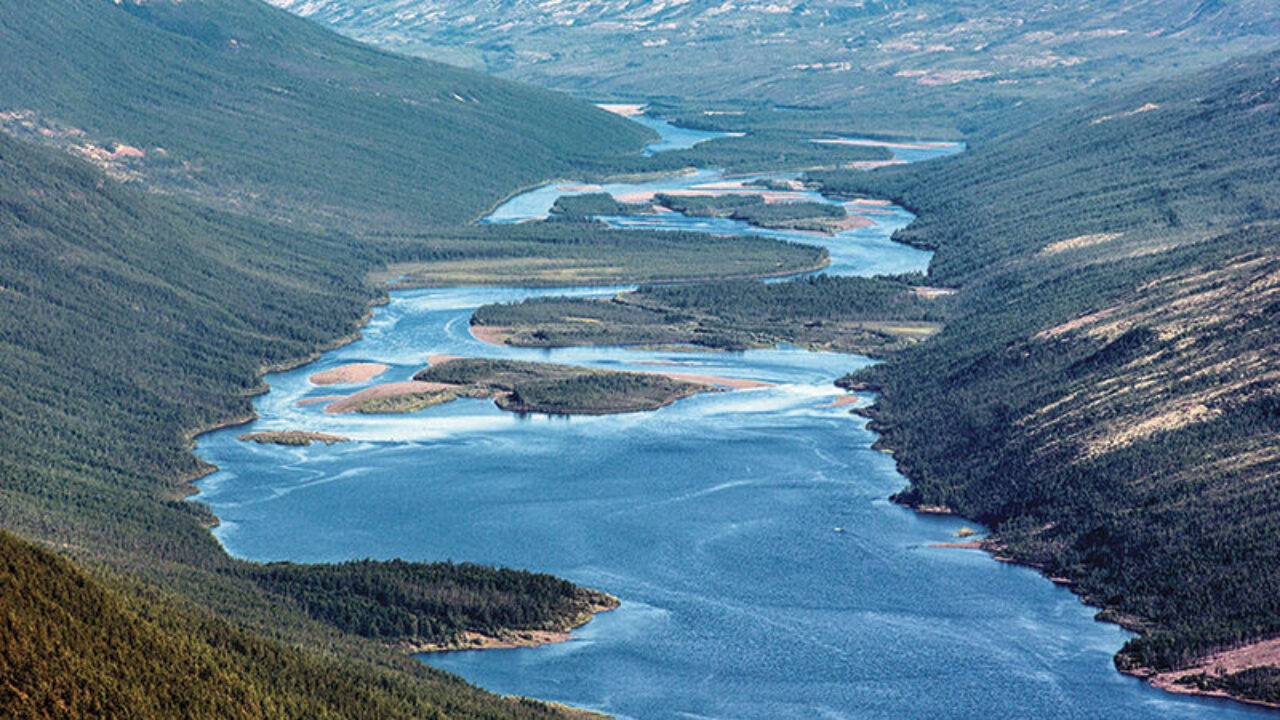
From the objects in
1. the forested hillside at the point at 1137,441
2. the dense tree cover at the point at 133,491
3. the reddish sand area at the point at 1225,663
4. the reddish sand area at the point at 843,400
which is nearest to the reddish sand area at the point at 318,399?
the dense tree cover at the point at 133,491

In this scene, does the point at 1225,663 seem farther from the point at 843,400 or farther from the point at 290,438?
the point at 290,438


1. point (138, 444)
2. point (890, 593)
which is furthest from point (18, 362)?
point (890, 593)

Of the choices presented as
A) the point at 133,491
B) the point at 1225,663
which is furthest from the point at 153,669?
the point at 133,491

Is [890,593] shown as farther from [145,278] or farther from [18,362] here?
[145,278]

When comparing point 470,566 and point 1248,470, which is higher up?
point 1248,470

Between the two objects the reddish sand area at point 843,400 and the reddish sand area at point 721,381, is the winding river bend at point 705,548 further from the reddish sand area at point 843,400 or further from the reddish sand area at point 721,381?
the reddish sand area at point 721,381

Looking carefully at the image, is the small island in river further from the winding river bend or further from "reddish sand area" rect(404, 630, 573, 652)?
"reddish sand area" rect(404, 630, 573, 652)
